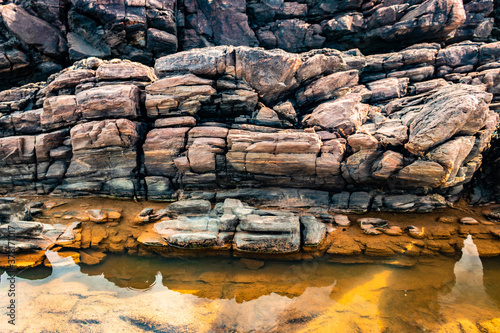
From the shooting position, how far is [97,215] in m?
15.6

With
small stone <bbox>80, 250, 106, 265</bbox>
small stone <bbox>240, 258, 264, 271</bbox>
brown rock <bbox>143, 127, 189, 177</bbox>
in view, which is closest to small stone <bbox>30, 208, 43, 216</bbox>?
small stone <bbox>80, 250, 106, 265</bbox>

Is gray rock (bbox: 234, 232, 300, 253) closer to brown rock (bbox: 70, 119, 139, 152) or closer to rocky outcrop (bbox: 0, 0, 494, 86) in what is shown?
brown rock (bbox: 70, 119, 139, 152)

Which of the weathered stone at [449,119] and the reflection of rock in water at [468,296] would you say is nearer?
the reflection of rock in water at [468,296]

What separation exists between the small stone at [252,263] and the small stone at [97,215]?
10.1 metres

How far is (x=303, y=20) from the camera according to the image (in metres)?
28.9

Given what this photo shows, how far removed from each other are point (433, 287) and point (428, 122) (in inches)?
384

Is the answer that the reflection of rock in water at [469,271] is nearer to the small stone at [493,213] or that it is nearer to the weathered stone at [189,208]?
the small stone at [493,213]

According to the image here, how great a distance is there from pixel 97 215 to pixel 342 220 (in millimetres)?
16914

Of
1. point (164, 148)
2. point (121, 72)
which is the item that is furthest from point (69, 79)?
point (164, 148)

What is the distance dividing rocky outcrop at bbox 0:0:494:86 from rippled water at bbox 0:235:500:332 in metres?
24.1

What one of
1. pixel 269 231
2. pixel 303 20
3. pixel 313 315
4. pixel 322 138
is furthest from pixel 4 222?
pixel 303 20

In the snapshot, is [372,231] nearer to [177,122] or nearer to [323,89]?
[323,89]

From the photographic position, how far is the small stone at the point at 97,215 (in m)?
15.3

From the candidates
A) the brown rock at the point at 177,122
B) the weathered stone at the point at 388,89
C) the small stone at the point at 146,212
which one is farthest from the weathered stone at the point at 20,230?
the weathered stone at the point at 388,89
